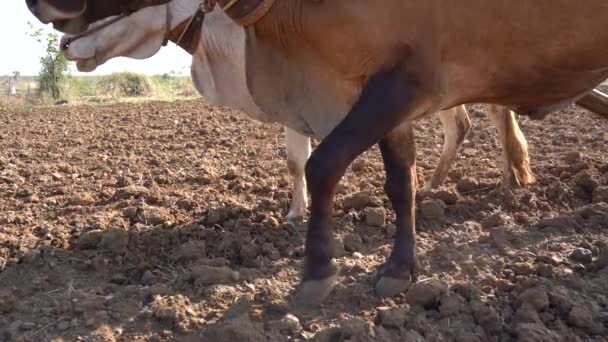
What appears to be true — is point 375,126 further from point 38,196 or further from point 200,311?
point 38,196

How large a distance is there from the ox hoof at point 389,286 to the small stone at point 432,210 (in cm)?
104

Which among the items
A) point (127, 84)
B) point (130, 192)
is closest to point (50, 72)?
point (127, 84)

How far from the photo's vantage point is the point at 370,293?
3002mm

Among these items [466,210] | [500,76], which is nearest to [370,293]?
[500,76]

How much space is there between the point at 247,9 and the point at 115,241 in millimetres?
1483

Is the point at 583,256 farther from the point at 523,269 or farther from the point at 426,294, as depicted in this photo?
the point at 426,294

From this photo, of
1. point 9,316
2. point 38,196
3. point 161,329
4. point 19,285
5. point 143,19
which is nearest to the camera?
point 161,329

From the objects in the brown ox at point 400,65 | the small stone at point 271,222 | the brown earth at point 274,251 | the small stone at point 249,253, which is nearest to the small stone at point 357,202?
the brown earth at point 274,251

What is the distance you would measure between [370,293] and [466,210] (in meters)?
1.40

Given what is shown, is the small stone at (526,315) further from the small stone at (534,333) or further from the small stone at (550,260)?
the small stone at (550,260)

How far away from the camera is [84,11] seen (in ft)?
10.9

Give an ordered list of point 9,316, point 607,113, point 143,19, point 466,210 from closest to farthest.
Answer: point 9,316
point 143,19
point 466,210
point 607,113

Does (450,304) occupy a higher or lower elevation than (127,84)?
lower

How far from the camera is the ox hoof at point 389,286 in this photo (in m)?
2.98
